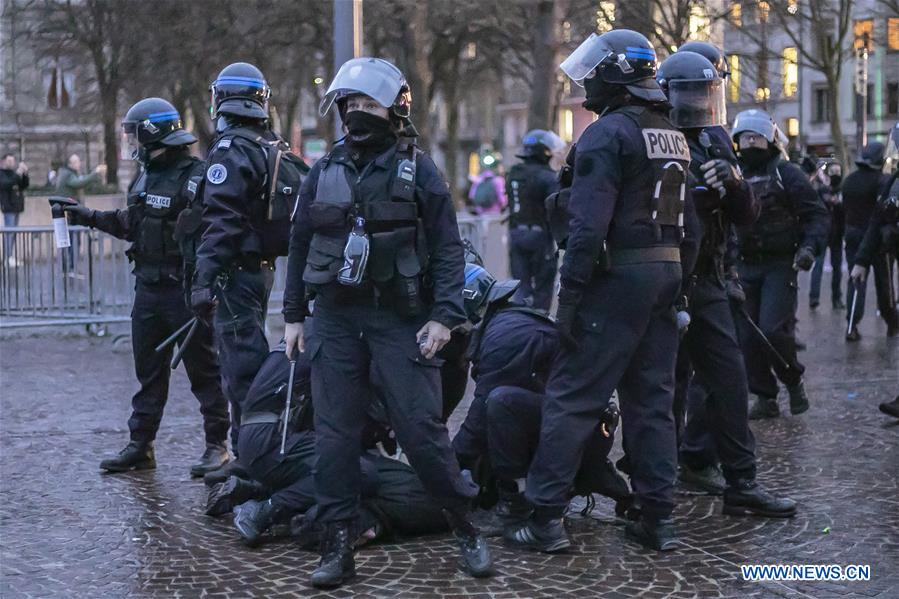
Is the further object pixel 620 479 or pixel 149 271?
pixel 149 271

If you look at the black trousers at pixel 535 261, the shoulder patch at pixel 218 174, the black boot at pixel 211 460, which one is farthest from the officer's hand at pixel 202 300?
the black trousers at pixel 535 261

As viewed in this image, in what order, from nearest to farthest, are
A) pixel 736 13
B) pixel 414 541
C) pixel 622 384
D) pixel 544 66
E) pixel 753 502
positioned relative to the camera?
1. pixel 622 384
2. pixel 414 541
3. pixel 753 502
4. pixel 544 66
5. pixel 736 13

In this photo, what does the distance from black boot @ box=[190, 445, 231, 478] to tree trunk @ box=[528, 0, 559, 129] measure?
9.18 meters

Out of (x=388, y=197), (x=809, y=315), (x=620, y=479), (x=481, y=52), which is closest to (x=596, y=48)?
(x=388, y=197)

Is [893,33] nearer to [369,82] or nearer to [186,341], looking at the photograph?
[186,341]

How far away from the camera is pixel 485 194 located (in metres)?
32.1

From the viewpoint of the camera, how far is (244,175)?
6199 millimetres

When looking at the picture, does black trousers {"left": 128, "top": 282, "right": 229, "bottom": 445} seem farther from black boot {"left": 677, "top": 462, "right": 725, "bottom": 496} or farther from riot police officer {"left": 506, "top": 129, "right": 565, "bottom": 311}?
riot police officer {"left": 506, "top": 129, "right": 565, "bottom": 311}

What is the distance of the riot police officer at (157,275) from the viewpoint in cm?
706

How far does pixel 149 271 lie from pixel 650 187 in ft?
10.3

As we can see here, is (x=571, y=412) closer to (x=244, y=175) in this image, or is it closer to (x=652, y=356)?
(x=652, y=356)

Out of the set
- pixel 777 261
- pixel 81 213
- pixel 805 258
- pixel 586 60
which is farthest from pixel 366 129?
pixel 777 261

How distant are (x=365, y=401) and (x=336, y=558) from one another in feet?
2.02

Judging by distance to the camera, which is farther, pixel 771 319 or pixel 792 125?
pixel 792 125
